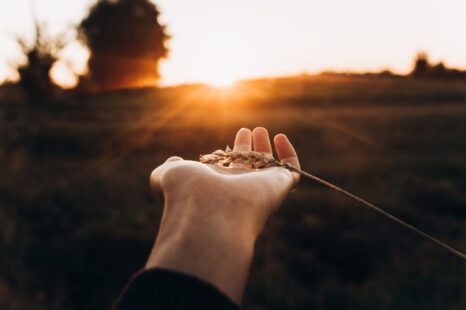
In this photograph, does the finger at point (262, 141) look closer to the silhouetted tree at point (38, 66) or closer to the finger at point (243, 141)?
the finger at point (243, 141)

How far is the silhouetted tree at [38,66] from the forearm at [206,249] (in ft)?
81.3

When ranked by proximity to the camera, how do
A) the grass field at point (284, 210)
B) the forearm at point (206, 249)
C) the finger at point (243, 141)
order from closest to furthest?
the forearm at point (206, 249) < the finger at point (243, 141) < the grass field at point (284, 210)

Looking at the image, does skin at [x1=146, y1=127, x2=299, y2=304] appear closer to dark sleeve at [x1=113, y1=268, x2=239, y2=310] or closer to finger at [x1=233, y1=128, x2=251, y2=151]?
dark sleeve at [x1=113, y1=268, x2=239, y2=310]

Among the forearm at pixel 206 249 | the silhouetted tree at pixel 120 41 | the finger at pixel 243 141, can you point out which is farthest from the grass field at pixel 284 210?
the silhouetted tree at pixel 120 41

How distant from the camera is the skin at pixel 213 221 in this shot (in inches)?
61.7

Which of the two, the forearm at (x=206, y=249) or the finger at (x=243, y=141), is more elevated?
the finger at (x=243, y=141)

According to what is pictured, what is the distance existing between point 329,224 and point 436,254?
6.70 feet

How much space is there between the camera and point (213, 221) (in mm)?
1780

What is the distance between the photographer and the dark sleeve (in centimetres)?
136

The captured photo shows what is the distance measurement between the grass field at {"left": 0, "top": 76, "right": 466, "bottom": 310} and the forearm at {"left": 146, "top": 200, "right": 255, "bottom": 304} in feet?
13.9

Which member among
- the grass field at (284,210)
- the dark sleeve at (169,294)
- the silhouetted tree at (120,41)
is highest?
the silhouetted tree at (120,41)

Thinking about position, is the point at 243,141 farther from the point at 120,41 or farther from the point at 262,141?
the point at 120,41

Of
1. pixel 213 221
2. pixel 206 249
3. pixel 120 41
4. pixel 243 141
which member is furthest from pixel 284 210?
pixel 120 41

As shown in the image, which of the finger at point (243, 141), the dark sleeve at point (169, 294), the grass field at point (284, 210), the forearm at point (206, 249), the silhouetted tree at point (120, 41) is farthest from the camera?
the silhouetted tree at point (120, 41)
